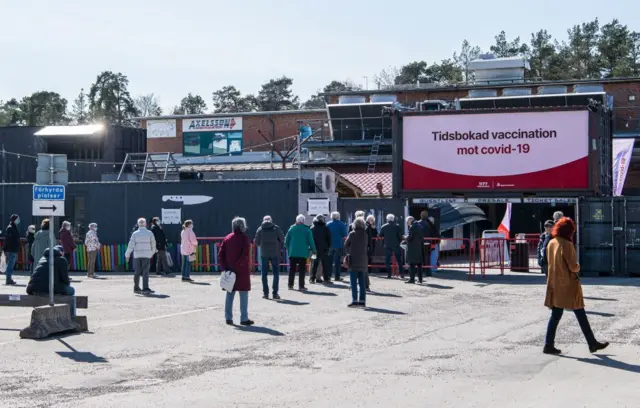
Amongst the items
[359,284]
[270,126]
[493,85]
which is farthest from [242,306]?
[270,126]

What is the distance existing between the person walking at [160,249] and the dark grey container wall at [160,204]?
289cm

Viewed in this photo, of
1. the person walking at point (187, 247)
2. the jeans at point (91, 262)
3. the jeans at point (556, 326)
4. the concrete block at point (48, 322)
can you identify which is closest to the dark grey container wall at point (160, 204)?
the jeans at point (91, 262)

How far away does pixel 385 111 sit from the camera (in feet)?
89.2

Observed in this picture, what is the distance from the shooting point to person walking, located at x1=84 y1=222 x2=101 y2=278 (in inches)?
1075

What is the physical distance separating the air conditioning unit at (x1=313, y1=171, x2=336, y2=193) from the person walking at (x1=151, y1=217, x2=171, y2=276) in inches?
218

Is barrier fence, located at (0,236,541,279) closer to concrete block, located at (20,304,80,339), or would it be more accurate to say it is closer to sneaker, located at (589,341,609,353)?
concrete block, located at (20,304,80,339)

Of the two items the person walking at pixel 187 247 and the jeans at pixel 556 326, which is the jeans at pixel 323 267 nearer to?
the person walking at pixel 187 247

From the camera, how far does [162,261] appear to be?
27422 mm

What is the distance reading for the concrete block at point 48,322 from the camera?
544 inches

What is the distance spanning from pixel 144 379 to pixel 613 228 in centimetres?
1806

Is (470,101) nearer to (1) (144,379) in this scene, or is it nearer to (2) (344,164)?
(2) (344,164)

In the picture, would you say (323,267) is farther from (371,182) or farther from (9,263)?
(371,182)

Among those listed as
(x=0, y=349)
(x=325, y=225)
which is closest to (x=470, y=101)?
(x=325, y=225)

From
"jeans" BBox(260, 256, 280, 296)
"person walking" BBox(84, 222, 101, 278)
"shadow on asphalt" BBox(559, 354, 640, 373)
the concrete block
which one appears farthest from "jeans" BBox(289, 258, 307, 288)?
"shadow on asphalt" BBox(559, 354, 640, 373)
